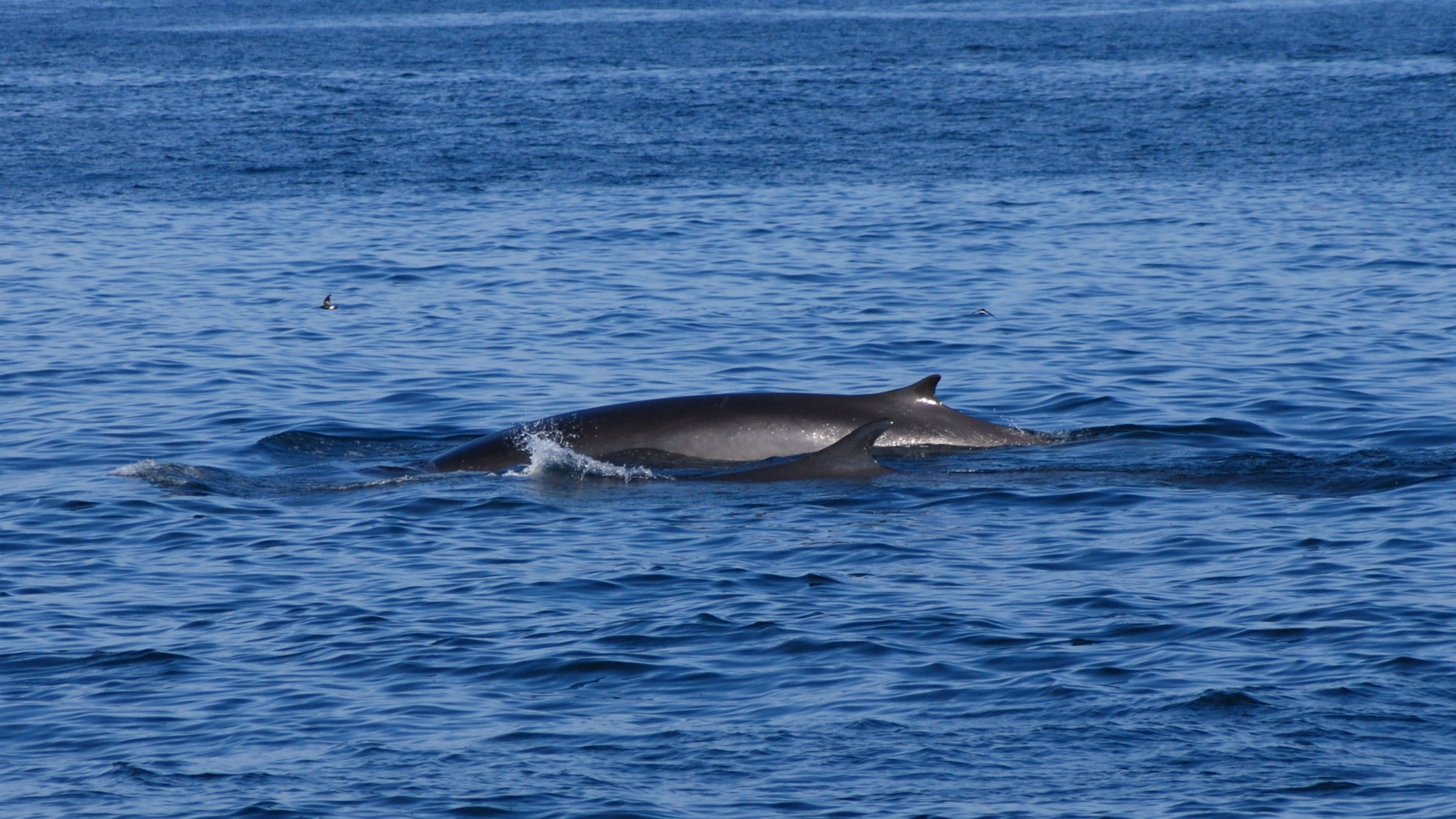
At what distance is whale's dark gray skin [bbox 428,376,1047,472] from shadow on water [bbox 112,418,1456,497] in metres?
0.15

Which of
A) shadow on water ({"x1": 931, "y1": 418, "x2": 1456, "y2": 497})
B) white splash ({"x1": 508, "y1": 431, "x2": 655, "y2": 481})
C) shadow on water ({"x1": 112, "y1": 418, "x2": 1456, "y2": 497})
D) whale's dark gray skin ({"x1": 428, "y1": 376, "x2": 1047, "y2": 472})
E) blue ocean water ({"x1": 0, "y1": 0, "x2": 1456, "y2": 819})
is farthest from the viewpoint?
whale's dark gray skin ({"x1": 428, "y1": 376, "x2": 1047, "y2": 472})

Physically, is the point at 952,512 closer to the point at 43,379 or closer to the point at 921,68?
the point at 43,379

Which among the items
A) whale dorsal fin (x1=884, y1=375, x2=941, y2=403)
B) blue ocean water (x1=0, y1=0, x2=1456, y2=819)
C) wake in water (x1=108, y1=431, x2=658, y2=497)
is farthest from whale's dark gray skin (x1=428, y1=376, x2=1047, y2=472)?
blue ocean water (x1=0, y1=0, x2=1456, y2=819)

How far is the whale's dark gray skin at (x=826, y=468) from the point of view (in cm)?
1324

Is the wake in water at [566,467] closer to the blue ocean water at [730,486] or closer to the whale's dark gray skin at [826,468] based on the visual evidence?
the blue ocean water at [730,486]

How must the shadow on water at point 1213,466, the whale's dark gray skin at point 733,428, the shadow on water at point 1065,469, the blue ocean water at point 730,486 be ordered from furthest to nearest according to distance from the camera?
the whale's dark gray skin at point 733,428 < the shadow on water at point 1065,469 < the shadow on water at point 1213,466 < the blue ocean water at point 730,486

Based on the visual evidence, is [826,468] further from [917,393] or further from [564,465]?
[564,465]

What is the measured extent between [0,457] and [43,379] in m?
3.09

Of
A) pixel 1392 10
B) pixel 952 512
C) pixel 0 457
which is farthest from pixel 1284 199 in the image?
pixel 1392 10

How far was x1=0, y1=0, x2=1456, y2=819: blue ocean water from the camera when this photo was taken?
8469mm

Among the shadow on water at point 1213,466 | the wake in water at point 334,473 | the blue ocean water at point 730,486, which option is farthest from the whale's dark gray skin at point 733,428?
the shadow on water at point 1213,466

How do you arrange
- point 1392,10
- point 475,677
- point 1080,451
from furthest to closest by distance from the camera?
1. point 1392,10
2. point 1080,451
3. point 475,677

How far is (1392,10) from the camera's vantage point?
73.6 meters

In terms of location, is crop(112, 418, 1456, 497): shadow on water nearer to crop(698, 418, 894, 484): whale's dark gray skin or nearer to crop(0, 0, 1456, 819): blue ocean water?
crop(0, 0, 1456, 819): blue ocean water
